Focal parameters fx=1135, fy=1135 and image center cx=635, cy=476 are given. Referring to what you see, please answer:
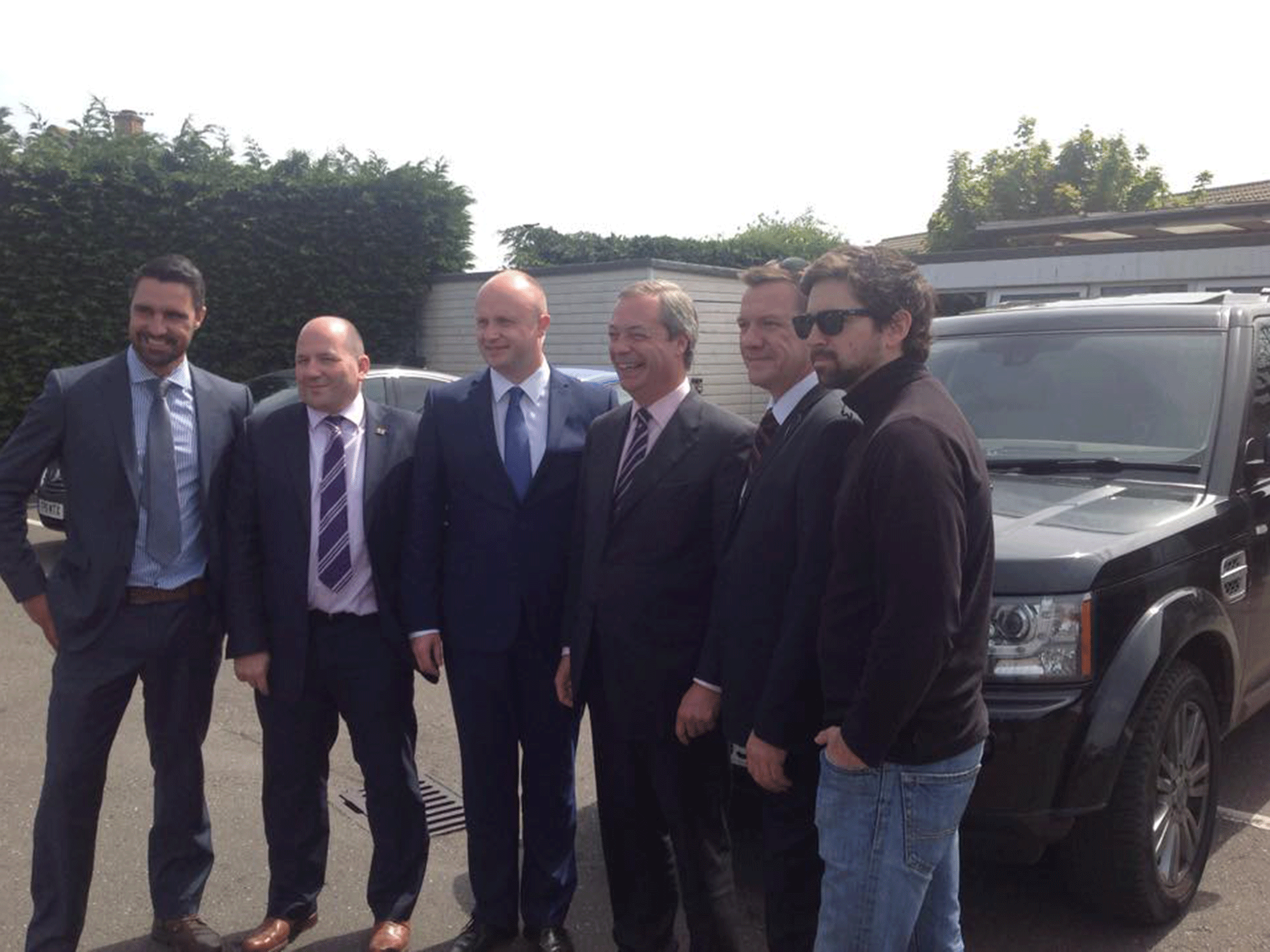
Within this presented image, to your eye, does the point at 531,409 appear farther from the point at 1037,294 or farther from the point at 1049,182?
the point at 1049,182

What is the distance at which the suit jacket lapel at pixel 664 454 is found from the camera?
10.5 feet

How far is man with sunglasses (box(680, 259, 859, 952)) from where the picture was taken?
8.53 feet

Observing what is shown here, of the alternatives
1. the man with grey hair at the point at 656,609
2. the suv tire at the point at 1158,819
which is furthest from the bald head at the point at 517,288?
the suv tire at the point at 1158,819

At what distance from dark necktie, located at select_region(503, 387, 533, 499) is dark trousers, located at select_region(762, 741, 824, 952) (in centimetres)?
123

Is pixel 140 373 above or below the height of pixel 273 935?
above

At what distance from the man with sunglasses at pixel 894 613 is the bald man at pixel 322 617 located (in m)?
1.61

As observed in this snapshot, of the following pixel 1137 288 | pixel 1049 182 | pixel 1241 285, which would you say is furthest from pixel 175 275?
pixel 1049 182

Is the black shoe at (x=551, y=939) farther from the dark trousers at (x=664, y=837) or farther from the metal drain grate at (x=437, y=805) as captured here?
the metal drain grate at (x=437, y=805)

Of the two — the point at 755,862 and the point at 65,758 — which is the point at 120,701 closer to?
the point at 65,758

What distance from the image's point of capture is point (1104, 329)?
15.6ft

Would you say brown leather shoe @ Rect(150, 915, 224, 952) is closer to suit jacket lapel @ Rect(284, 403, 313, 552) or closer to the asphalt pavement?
the asphalt pavement

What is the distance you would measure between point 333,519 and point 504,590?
0.59 metres

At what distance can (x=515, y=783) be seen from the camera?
145 inches

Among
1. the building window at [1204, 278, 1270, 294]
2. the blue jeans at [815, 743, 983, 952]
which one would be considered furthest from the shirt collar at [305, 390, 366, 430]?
the building window at [1204, 278, 1270, 294]
